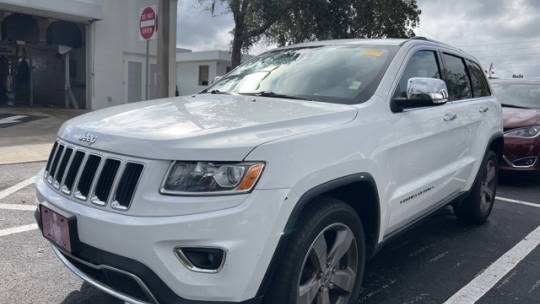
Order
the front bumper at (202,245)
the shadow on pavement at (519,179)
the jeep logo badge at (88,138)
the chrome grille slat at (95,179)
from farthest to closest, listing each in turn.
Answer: the shadow on pavement at (519,179), the jeep logo badge at (88,138), the chrome grille slat at (95,179), the front bumper at (202,245)

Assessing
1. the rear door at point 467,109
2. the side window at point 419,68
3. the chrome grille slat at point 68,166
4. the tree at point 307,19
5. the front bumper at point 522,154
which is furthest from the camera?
the tree at point 307,19

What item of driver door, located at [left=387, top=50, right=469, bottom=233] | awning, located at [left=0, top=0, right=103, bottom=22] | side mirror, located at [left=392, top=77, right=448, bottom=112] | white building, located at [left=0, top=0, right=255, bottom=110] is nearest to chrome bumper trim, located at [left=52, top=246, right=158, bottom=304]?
driver door, located at [left=387, top=50, right=469, bottom=233]

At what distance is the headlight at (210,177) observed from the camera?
227cm

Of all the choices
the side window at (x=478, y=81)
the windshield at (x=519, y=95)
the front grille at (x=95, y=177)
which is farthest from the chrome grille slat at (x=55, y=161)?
the windshield at (x=519, y=95)

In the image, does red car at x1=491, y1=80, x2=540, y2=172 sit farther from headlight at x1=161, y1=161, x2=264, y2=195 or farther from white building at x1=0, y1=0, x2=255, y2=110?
white building at x1=0, y1=0, x2=255, y2=110

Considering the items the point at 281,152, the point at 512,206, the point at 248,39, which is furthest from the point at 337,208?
the point at 248,39

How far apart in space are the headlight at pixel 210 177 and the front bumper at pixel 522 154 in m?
6.27

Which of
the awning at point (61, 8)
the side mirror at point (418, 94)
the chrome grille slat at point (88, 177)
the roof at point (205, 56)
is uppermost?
the awning at point (61, 8)

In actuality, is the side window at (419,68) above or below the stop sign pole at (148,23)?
below

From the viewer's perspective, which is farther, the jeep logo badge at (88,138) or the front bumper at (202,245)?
the jeep logo badge at (88,138)

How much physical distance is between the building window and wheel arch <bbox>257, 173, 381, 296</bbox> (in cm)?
→ 2777

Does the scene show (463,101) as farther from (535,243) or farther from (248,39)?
(248,39)

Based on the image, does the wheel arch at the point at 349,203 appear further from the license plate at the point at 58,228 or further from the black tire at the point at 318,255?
the license plate at the point at 58,228

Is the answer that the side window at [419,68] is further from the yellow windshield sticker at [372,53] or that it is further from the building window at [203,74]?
the building window at [203,74]
